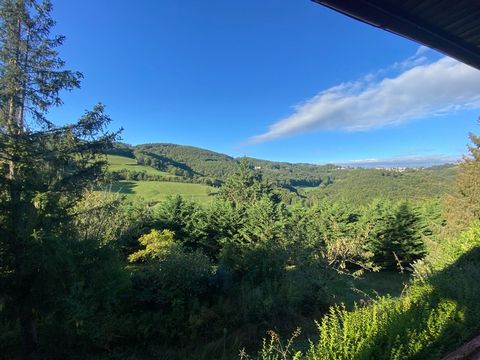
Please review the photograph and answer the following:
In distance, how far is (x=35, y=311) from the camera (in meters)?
7.16

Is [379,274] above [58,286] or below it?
below

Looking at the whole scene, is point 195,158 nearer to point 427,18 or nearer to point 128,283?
point 128,283

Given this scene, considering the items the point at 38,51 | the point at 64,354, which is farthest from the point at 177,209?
the point at 64,354

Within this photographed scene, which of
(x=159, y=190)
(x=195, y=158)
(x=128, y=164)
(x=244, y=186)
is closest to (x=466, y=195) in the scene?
(x=244, y=186)

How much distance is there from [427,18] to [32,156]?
29.7 feet

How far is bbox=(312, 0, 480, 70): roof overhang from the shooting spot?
1813 millimetres

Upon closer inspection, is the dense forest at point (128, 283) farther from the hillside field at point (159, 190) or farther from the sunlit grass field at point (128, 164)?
the sunlit grass field at point (128, 164)

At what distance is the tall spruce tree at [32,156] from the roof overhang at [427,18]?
23.3 feet

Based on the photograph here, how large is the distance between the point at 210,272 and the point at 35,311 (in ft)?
14.0

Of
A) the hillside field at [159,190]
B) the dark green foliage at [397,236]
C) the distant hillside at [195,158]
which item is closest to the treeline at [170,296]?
the dark green foliage at [397,236]

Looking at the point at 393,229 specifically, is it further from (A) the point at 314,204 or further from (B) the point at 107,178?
(B) the point at 107,178

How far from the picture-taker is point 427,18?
2.05 metres

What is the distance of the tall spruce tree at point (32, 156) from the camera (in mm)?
6543

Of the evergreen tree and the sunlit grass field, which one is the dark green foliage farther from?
the sunlit grass field
